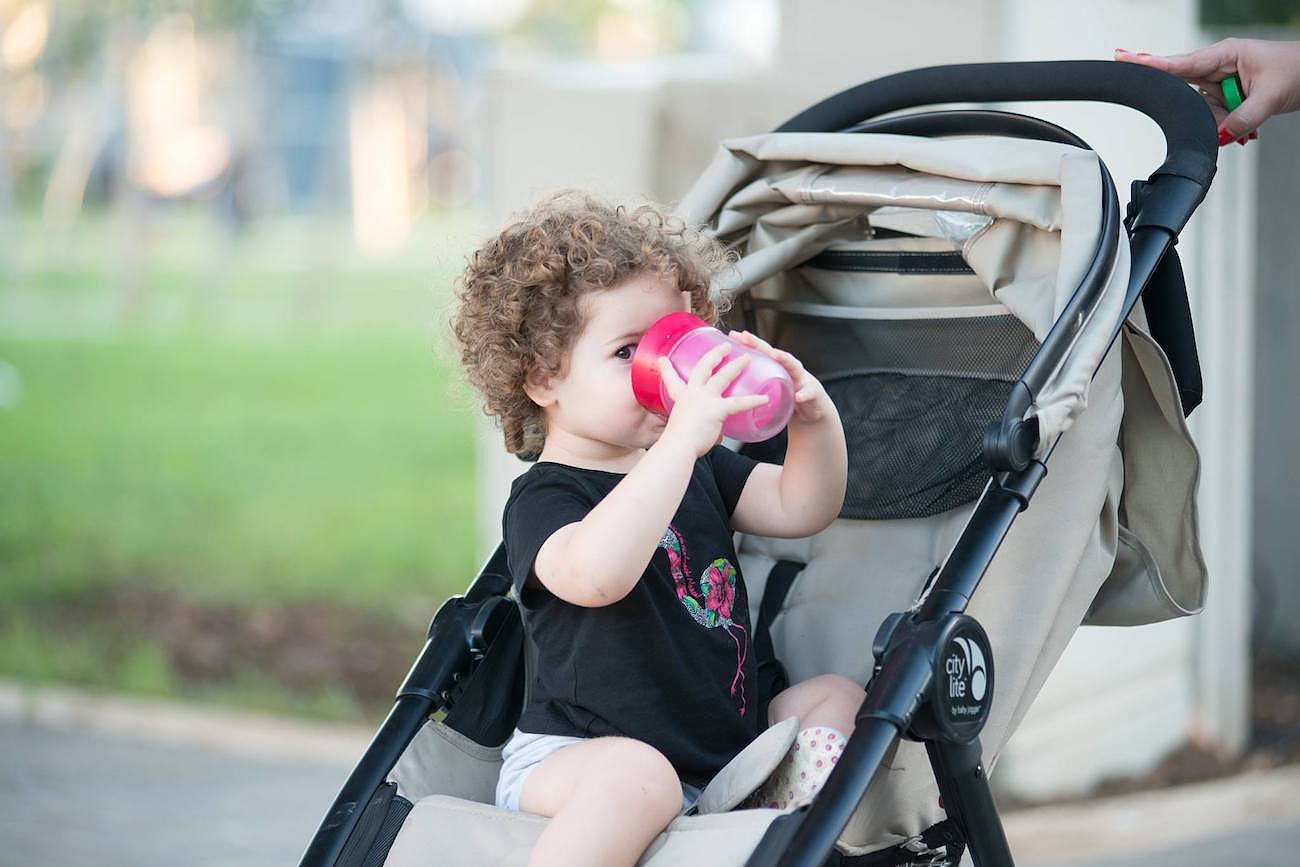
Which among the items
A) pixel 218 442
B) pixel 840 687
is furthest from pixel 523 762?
pixel 218 442

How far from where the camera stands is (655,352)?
6.23ft

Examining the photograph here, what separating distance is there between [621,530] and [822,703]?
18.0 inches

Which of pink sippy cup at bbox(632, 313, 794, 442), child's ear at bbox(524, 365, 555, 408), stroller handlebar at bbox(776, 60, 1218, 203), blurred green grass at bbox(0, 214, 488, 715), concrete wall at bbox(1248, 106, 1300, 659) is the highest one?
stroller handlebar at bbox(776, 60, 1218, 203)

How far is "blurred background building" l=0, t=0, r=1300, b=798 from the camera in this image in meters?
4.11

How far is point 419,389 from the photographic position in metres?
10.6

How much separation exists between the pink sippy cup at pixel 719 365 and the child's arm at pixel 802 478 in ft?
0.21

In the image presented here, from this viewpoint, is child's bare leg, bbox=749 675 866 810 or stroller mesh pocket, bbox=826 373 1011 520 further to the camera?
stroller mesh pocket, bbox=826 373 1011 520

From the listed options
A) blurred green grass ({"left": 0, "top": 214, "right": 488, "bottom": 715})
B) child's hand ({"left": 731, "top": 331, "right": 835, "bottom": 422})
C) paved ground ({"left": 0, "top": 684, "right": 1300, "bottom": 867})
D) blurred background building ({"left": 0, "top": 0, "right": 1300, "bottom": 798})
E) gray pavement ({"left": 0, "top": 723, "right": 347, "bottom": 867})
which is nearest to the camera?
child's hand ({"left": 731, "top": 331, "right": 835, "bottom": 422})

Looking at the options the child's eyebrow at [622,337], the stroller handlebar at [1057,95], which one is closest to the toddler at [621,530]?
the child's eyebrow at [622,337]

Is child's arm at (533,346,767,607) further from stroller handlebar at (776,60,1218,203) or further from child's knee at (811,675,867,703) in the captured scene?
stroller handlebar at (776,60,1218,203)

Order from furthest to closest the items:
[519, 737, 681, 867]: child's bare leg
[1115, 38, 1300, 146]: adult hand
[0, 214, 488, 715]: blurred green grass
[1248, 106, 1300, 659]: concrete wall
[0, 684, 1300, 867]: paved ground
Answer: [0, 214, 488, 715]: blurred green grass
[1248, 106, 1300, 659]: concrete wall
[0, 684, 1300, 867]: paved ground
[1115, 38, 1300, 146]: adult hand
[519, 737, 681, 867]: child's bare leg

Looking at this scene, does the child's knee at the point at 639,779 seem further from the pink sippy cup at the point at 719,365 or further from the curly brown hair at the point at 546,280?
the curly brown hair at the point at 546,280

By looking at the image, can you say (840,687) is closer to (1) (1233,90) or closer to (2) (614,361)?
(2) (614,361)

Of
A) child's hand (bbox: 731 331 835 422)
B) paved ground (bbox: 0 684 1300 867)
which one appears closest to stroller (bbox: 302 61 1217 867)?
child's hand (bbox: 731 331 835 422)
